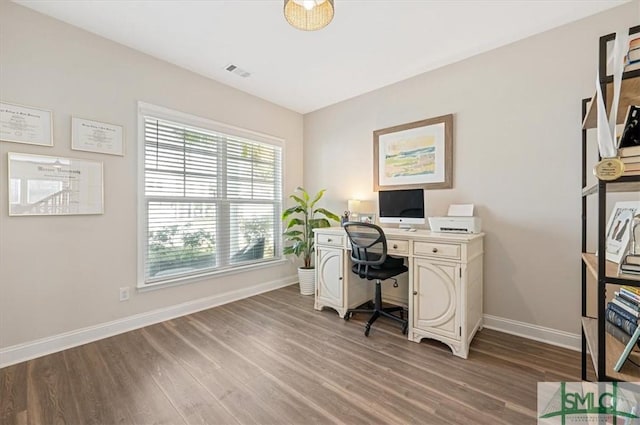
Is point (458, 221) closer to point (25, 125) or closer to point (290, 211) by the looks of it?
point (290, 211)

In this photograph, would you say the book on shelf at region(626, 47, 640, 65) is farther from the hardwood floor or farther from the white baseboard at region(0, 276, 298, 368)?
the white baseboard at region(0, 276, 298, 368)

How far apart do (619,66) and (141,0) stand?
2833mm

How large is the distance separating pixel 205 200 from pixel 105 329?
1524 mm

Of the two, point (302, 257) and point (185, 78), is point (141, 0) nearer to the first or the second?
point (185, 78)

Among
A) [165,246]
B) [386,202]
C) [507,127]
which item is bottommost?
[165,246]

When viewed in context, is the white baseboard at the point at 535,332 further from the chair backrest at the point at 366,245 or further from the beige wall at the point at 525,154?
the chair backrest at the point at 366,245

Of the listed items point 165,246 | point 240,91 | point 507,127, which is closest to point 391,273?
point 507,127

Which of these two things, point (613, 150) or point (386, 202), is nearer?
point (613, 150)

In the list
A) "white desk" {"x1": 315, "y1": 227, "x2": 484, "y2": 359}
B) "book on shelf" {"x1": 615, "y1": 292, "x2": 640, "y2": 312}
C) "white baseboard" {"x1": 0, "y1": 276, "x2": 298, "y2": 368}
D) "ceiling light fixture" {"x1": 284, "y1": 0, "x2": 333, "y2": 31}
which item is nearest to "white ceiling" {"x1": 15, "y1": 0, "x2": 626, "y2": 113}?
"ceiling light fixture" {"x1": 284, "y1": 0, "x2": 333, "y2": 31}

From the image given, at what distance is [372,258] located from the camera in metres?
2.55

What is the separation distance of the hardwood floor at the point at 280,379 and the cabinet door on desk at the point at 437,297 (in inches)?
7.3

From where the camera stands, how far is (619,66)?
3.36 feet

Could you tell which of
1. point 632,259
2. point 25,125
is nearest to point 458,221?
point 632,259

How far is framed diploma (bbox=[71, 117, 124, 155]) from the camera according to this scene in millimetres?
2240
